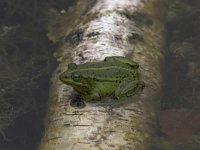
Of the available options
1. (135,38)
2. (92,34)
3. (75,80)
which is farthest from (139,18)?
(75,80)

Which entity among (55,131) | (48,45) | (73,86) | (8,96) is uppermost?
(48,45)

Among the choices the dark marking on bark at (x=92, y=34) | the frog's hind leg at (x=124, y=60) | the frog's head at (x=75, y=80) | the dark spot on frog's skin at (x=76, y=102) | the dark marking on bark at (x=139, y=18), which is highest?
the dark marking on bark at (x=139, y=18)

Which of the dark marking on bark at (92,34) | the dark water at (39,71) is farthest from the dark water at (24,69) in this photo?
the dark marking on bark at (92,34)

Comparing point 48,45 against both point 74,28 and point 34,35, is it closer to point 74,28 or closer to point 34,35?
point 34,35

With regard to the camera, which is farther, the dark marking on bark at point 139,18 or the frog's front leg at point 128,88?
the dark marking on bark at point 139,18

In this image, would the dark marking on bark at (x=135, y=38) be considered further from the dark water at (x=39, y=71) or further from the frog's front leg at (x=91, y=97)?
the frog's front leg at (x=91, y=97)

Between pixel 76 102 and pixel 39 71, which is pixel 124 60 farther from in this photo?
pixel 39 71

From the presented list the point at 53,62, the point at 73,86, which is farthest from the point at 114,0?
the point at 73,86

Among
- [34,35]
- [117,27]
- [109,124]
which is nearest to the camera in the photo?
[109,124]
